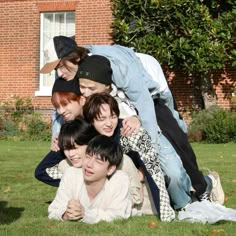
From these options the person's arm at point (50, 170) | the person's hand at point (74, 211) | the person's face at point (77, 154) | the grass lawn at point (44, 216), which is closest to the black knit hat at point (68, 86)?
the person's face at point (77, 154)

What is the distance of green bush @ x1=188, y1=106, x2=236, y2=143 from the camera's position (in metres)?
17.0

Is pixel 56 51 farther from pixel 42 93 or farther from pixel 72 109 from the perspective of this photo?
pixel 42 93

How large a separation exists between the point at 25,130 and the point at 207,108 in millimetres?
5148

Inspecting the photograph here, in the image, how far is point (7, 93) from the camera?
20938mm

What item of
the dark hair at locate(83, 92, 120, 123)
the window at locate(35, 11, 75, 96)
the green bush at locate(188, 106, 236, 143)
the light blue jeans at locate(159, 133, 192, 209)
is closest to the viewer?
the dark hair at locate(83, 92, 120, 123)

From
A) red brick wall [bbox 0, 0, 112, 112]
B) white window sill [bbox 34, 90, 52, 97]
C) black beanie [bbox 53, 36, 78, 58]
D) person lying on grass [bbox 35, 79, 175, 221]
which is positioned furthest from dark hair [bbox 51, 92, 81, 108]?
white window sill [bbox 34, 90, 52, 97]

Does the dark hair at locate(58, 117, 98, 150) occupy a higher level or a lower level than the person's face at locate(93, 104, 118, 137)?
lower

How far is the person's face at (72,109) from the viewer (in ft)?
19.2

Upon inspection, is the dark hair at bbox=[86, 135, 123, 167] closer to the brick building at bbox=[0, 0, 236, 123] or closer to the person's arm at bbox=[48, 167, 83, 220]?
the person's arm at bbox=[48, 167, 83, 220]

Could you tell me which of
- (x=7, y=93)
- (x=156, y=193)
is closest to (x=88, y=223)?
(x=156, y=193)

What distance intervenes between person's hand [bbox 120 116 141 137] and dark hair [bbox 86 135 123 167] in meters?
0.14

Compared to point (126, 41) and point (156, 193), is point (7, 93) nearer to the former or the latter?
point (126, 41)

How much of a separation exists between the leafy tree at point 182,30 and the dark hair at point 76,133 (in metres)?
12.2

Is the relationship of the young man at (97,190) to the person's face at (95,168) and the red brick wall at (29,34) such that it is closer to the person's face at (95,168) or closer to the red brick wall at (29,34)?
the person's face at (95,168)
